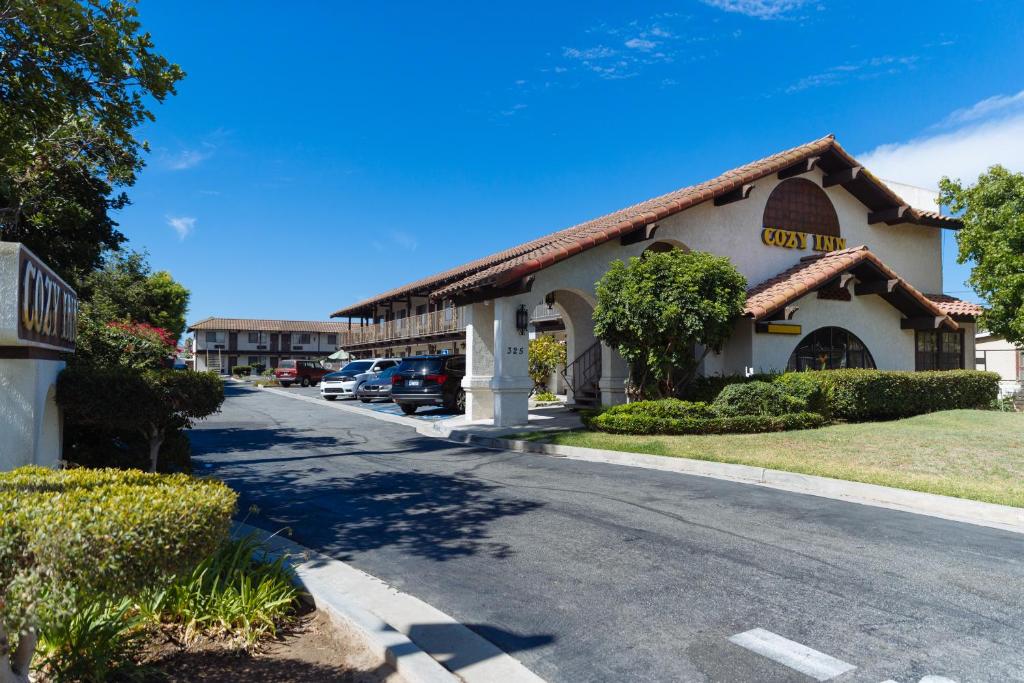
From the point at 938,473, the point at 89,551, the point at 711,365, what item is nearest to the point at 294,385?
the point at 711,365

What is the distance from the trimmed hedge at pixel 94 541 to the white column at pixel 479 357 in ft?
44.0

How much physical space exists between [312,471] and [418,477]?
1.85 metres

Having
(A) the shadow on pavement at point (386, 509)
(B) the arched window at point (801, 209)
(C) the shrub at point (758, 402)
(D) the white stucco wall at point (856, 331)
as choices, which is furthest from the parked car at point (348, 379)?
(A) the shadow on pavement at point (386, 509)

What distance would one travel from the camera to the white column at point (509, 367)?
15.3 metres

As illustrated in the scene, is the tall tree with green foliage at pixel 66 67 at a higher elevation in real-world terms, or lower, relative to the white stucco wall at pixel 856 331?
higher

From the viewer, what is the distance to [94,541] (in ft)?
8.57

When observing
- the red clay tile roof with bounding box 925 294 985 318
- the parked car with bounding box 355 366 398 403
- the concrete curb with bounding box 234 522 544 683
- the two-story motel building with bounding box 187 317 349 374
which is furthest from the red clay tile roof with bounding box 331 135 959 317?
the two-story motel building with bounding box 187 317 349 374

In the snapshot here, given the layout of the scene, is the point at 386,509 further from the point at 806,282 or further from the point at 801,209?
the point at 801,209

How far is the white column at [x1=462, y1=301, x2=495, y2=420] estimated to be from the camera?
16547 millimetres

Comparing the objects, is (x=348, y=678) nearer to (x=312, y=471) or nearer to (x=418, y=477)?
(x=418, y=477)

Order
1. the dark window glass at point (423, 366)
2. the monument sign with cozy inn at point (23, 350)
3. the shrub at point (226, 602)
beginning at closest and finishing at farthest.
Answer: the shrub at point (226, 602)
the monument sign with cozy inn at point (23, 350)
the dark window glass at point (423, 366)

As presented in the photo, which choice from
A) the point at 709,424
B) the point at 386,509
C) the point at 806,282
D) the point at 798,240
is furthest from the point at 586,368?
the point at 386,509

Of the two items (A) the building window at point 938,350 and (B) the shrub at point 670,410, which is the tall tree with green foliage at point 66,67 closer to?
(B) the shrub at point 670,410

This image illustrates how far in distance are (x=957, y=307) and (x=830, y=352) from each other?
5.75 metres
